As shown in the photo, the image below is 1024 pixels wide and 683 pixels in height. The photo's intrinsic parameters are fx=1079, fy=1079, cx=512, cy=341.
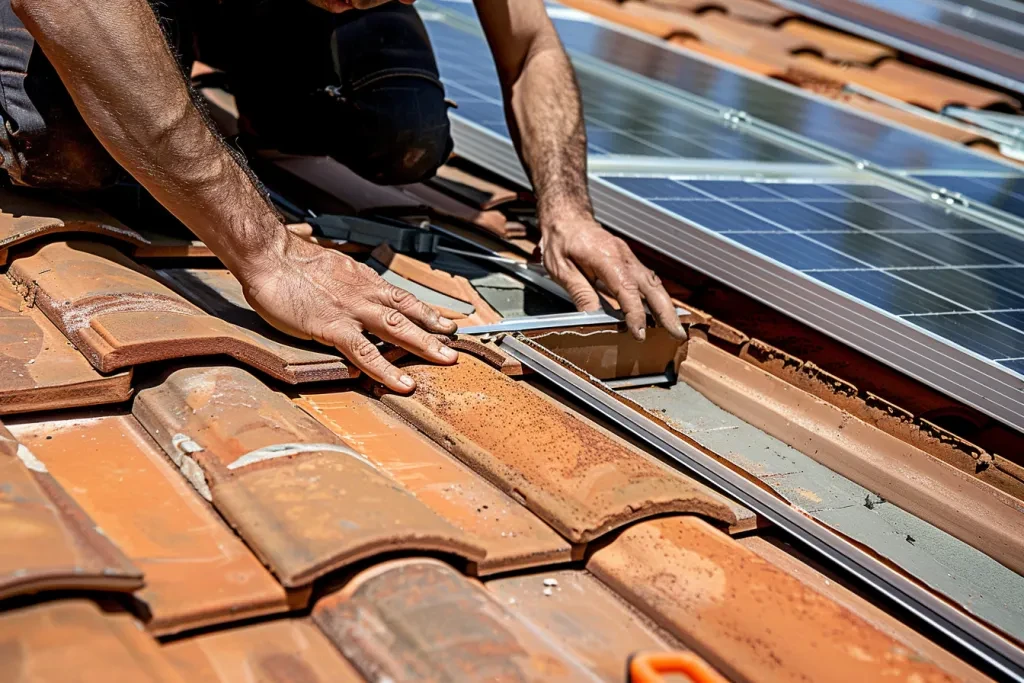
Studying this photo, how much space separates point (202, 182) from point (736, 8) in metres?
5.79

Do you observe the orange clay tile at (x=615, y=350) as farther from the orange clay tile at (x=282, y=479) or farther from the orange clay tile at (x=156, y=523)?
the orange clay tile at (x=156, y=523)

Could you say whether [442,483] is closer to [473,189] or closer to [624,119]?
[473,189]

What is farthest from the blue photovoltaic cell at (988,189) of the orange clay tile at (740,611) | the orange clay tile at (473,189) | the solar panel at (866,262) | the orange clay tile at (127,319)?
the orange clay tile at (127,319)

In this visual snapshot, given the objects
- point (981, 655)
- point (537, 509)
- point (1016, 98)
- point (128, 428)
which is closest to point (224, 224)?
point (128, 428)

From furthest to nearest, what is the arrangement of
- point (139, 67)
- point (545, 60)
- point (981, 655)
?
point (545, 60) → point (139, 67) → point (981, 655)

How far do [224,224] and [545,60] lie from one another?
152cm

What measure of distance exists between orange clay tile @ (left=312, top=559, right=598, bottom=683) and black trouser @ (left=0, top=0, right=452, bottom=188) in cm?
206

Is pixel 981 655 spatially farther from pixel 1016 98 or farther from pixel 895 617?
pixel 1016 98

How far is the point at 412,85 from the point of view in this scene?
3.53 meters

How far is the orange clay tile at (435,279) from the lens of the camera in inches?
110

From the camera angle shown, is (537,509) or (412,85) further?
(412,85)

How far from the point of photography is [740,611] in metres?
1.72

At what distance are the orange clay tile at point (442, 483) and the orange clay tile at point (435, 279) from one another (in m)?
0.58

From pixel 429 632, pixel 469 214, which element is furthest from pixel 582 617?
pixel 469 214
